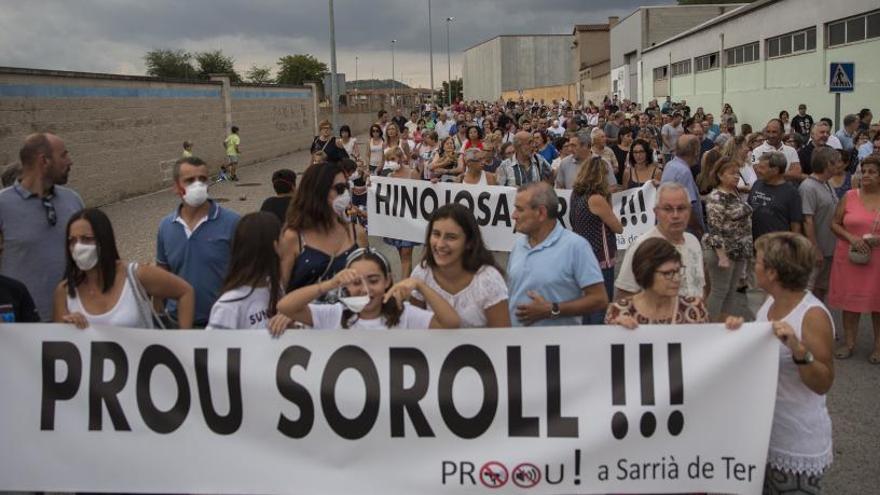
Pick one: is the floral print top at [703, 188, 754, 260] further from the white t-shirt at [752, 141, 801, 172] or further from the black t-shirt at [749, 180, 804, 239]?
the white t-shirt at [752, 141, 801, 172]

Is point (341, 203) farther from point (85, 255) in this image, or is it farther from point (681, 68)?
point (681, 68)

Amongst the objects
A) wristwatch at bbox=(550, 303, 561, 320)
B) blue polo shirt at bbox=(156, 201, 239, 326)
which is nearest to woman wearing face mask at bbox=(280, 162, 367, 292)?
blue polo shirt at bbox=(156, 201, 239, 326)

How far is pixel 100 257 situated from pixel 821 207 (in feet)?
20.0

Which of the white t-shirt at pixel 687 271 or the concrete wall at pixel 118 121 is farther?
the concrete wall at pixel 118 121

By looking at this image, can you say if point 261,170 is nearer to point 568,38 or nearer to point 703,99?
point 703,99

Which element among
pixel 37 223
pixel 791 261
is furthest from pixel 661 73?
pixel 791 261

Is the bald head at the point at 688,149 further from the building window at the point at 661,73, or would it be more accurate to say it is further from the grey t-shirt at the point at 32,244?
the building window at the point at 661,73

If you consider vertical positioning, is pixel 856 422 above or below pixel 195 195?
below

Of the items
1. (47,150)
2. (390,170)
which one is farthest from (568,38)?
(47,150)

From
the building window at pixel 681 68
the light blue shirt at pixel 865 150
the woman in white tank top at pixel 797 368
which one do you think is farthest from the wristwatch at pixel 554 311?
the building window at pixel 681 68

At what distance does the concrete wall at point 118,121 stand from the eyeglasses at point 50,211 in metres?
11.7

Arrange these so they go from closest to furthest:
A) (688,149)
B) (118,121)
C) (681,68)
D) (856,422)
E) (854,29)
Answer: (856,422) → (688,149) → (118,121) → (854,29) → (681,68)

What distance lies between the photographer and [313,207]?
481cm

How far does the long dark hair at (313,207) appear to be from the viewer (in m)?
4.80
